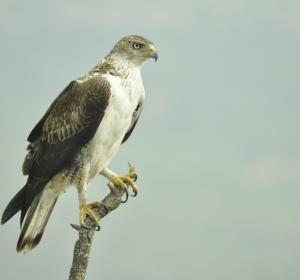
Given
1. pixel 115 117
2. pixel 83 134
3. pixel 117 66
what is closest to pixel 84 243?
pixel 83 134

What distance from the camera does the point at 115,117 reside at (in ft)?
36.9

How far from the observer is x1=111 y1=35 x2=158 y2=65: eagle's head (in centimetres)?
1168

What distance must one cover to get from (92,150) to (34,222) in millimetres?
1720

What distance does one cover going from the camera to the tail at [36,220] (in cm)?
1199

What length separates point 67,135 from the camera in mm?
11484

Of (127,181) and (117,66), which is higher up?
(117,66)

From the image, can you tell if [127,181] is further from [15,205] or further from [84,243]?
[15,205]

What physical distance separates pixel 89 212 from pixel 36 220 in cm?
124

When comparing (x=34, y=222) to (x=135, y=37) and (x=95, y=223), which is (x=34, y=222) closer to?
(x=95, y=223)

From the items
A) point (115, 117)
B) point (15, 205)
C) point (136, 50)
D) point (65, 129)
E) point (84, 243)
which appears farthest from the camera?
point (15, 205)

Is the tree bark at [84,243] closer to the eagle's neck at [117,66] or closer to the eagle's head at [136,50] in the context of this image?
the eagle's neck at [117,66]

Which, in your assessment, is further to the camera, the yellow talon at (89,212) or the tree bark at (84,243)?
the yellow talon at (89,212)

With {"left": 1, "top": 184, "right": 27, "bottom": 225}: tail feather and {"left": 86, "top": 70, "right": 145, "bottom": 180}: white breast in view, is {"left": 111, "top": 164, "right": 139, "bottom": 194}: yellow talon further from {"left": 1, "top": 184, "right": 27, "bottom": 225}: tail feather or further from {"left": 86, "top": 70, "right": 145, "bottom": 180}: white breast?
{"left": 1, "top": 184, "right": 27, "bottom": 225}: tail feather

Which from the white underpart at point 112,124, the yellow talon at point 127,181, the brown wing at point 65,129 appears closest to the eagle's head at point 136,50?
the white underpart at point 112,124
